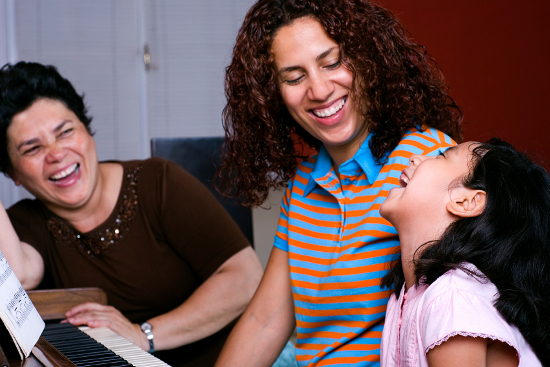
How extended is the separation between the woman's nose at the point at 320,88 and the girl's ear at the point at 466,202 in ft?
1.23

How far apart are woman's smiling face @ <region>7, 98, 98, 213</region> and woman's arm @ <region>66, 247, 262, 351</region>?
490 mm

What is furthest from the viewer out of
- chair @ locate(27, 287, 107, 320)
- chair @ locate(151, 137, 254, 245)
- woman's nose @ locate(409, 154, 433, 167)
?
chair @ locate(151, 137, 254, 245)

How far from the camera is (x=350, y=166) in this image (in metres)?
1.33

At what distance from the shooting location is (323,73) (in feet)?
4.25

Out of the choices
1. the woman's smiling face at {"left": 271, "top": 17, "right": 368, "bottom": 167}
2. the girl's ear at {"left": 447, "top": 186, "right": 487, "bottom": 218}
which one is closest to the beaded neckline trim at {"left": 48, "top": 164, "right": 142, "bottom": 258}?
the woman's smiling face at {"left": 271, "top": 17, "right": 368, "bottom": 167}

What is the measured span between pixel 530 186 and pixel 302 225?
21.5 inches

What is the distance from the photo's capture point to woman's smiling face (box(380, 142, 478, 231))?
108cm

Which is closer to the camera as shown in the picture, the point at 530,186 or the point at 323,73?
the point at 530,186

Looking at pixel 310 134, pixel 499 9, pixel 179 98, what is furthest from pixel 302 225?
pixel 179 98

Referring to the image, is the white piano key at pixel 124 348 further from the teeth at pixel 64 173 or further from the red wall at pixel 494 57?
the red wall at pixel 494 57

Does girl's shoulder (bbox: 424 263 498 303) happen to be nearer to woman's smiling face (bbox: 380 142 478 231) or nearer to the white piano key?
woman's smiling face (bbox: 380 142 478 231)

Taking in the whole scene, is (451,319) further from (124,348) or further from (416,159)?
(124,348)

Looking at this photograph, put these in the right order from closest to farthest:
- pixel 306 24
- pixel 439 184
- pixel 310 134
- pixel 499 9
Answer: pixel 439 184, pixel 306 24, pixel 310 134, pixel 499 9

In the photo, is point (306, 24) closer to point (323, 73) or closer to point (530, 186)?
point (323, 73)
